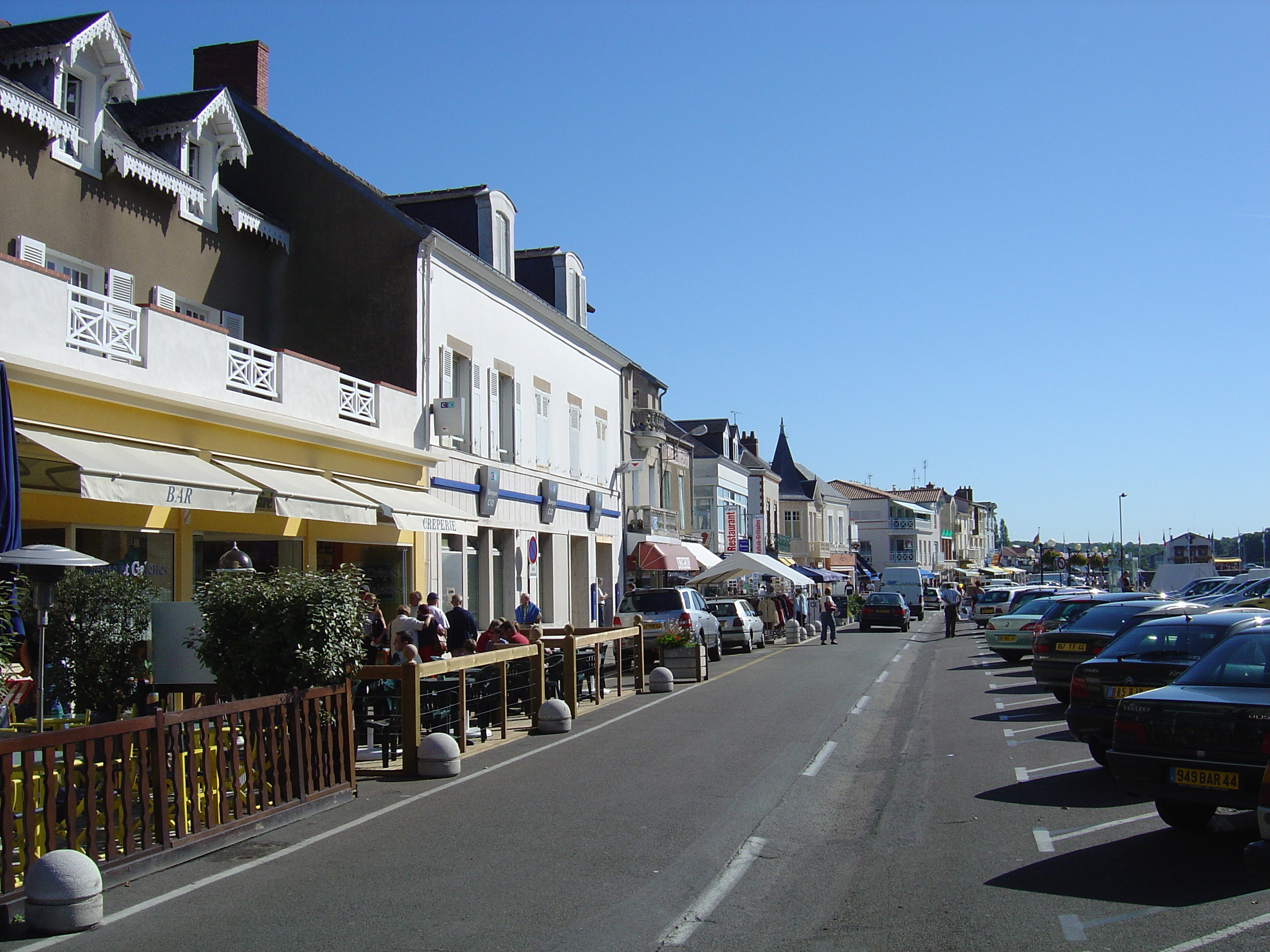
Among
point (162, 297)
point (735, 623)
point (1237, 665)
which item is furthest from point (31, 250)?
point (735, 623)

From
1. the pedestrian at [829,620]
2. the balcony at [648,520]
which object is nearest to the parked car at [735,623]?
the pedestrian at [829,620]

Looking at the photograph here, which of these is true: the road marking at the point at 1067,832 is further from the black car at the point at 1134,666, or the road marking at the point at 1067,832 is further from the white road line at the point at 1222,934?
the white road line at the point at 1222,934

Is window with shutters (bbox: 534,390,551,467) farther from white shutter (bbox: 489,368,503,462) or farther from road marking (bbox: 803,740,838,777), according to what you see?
road marking (bbox: 803,740,838,777)

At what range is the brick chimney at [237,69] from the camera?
23.5 metres

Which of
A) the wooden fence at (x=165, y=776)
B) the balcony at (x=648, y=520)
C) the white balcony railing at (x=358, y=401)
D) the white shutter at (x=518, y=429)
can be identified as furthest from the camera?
the balcony at (x=648, y=520)

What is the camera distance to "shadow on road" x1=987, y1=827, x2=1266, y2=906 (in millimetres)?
6645

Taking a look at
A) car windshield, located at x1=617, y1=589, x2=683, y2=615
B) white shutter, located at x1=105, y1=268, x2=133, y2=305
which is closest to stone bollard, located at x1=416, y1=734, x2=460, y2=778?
white shutter, located at x1=105, y1=268, x2=133, y2=305

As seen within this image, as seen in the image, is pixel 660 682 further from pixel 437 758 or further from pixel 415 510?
pixel 437 758

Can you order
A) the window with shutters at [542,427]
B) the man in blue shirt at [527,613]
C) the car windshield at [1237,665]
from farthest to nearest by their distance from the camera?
the window with shutters at [542,427] → the man in blue shirt at [527,613] → the car windshield at [1237,665]

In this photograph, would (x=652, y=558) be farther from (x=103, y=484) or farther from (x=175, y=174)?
(x=103, y=484)

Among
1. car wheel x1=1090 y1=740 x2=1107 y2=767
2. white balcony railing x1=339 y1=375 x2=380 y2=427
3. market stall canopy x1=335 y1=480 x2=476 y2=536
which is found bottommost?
car wheel x1=1090 y1=740 x2=1107 y2=767

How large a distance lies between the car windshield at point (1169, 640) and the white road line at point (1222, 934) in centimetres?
555

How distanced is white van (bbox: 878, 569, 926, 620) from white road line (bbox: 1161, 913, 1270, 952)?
5113 centimetres

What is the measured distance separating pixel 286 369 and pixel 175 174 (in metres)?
3.64
